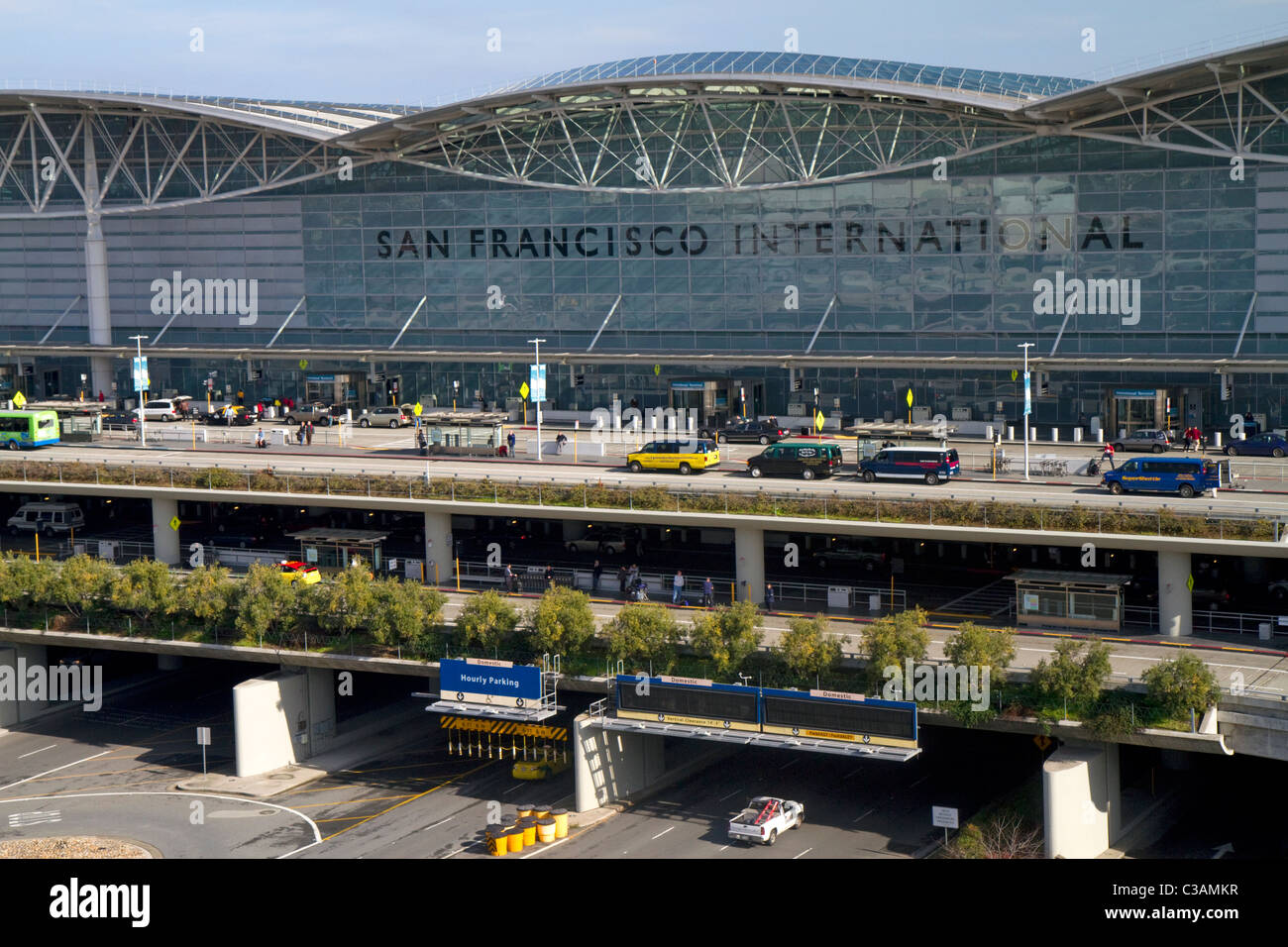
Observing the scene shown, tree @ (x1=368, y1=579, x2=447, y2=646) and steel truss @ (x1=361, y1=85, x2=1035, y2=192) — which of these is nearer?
tree @ (x1=368, y1=579, x2=447, y2=646)

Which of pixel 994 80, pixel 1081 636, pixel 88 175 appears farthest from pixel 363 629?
pixel 88 175

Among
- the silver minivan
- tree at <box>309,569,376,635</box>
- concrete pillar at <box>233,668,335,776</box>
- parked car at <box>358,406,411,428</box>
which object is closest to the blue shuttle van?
tree at <box>309,569,376,635</box>

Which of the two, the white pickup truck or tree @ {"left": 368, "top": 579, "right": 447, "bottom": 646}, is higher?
tree @ {"left": 368, "top": 579, "right": 447, "bottom": 646}

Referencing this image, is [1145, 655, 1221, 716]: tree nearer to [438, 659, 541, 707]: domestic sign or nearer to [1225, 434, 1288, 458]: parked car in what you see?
[438, 659, 541, 707]: domestic sign

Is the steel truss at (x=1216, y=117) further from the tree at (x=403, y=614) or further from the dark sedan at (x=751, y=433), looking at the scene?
the tree at (x=403, y=614)

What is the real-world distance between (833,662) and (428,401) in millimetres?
53209

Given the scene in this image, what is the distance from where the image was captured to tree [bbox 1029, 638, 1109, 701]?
136ft

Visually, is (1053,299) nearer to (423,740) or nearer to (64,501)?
(423,740)

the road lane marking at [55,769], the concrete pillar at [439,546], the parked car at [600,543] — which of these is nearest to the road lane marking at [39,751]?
the road lane marking at [55,769]

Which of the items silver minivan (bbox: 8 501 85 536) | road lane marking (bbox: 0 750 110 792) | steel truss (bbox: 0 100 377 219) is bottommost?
→ road lane marking (bbox: 0 750 110 792)

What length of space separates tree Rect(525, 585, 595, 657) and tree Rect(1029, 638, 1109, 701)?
48.8 feet

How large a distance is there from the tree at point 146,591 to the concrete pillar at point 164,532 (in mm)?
7414
